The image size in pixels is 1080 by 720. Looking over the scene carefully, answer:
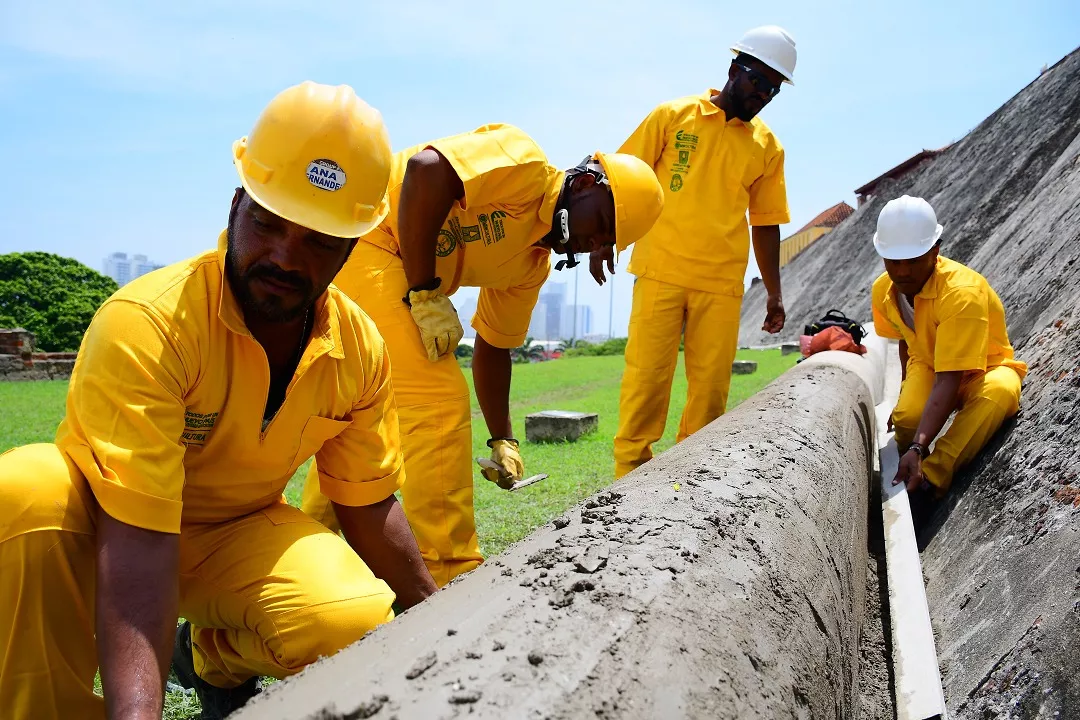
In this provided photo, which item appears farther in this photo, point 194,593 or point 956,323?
point 956,323

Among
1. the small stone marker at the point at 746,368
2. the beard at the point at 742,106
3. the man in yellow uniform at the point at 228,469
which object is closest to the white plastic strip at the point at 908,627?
the man in yellow uniform at the point at 228,469

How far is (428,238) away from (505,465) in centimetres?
112

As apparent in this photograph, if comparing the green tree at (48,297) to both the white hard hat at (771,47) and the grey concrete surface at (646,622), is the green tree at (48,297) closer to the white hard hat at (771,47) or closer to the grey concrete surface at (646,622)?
the white hard hat at (771,47)

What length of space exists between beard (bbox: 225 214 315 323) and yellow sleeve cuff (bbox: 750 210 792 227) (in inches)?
128

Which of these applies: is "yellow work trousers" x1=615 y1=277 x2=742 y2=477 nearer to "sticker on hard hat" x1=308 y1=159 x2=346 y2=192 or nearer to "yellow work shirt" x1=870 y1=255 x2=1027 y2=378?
"yellow work shirt" x1=870 y1=255 x2=1027 y2=378

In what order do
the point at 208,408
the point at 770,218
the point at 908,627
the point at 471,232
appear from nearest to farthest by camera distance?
1. the point at 208,408
2. the point at 908,627
3. the point at 471,232
4. the point at 770,218

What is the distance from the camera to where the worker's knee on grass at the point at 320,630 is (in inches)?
71.6

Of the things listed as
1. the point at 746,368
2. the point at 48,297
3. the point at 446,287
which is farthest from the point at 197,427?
the point at 48,297

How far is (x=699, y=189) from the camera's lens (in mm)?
4297

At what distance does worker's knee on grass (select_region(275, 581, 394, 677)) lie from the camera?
1.82 metres

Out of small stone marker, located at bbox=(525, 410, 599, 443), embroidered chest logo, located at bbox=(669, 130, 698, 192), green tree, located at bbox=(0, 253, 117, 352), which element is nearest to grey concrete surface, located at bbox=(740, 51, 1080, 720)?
embroidered chest logo, located at bbox=(669, 130, 698, 192)

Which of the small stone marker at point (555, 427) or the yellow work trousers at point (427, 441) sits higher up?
the yellow work trousers at point (427, 441)

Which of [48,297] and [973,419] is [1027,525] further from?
[48,297]

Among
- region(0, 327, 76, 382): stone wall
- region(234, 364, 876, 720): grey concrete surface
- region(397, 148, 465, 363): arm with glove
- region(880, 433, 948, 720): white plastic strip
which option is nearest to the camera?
region(234, 364, 876, 720): grey concrete surface
